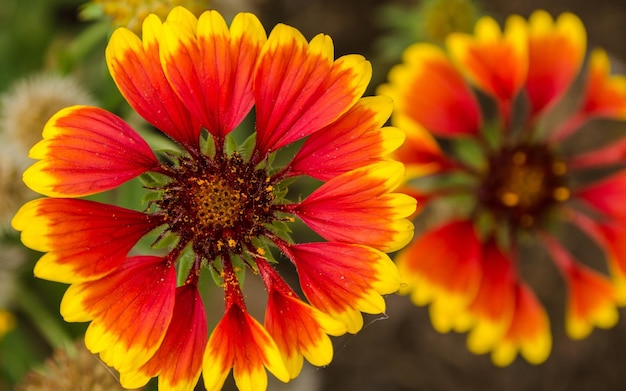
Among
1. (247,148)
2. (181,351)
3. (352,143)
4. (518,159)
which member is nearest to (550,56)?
(518,159)

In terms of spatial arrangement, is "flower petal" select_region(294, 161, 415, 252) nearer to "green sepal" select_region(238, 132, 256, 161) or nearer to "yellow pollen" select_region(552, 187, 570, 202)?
"green sepal" select_region(238, 132, 256, 161)

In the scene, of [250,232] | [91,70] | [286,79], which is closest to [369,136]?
[286,79]

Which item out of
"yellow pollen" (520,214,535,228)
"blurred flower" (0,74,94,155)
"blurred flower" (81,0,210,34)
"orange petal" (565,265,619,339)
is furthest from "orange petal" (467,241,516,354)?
"blurred flower" (0,74,94,155)

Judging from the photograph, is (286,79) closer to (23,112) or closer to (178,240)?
(178,240)

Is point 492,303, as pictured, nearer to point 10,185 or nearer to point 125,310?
point 125,310

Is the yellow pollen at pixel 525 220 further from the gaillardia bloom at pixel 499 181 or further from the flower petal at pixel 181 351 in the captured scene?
the flower petal at pixel 181 351

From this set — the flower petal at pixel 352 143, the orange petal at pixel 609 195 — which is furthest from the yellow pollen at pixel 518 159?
the flower petal at pixel 352 143
